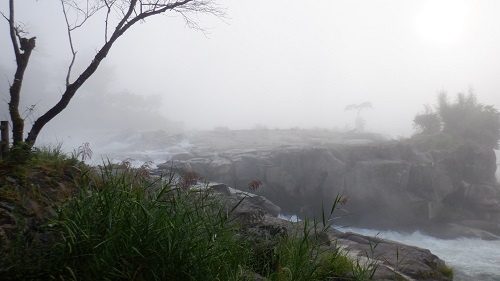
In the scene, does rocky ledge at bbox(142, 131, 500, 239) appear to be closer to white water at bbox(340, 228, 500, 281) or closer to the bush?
white water at bbox(340, 228, 500, 281)

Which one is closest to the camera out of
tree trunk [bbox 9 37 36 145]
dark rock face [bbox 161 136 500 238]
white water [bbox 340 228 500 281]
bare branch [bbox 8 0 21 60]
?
tree trunk [bbox 9 37 36 145]

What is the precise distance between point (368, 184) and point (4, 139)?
2300 centimetres

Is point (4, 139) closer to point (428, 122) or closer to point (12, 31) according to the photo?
point (12, 31)

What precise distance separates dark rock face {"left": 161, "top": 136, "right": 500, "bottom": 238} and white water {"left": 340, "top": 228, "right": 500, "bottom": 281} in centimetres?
191

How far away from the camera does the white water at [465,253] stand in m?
13.7

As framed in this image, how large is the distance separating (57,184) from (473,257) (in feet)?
59.9

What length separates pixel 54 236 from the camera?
3271mm

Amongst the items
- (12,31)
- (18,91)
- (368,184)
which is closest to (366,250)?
(18,91)

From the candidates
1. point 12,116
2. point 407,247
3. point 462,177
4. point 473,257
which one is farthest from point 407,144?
point 12,116

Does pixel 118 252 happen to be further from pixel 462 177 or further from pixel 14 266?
pixel 462 177

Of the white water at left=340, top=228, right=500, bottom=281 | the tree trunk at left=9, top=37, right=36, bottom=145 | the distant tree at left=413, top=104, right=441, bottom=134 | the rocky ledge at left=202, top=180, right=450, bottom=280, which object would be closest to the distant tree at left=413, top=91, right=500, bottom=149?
the distant tree at left=413, top=104, right=441, bottom=134

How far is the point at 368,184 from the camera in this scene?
81.5ft

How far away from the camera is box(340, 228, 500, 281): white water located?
13727 millimetres

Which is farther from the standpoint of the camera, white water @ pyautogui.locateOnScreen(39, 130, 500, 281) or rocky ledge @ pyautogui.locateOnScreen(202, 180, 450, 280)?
white water @ pyautogui.locateOnScreen(39, 130, 500, 281)
